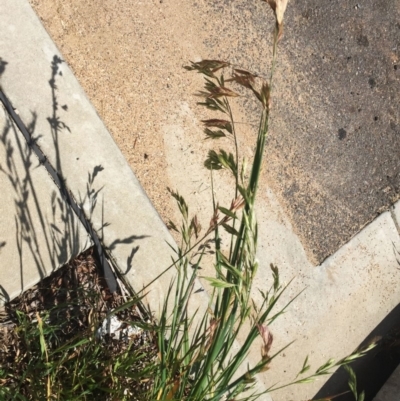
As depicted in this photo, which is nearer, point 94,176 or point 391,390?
point 94,176

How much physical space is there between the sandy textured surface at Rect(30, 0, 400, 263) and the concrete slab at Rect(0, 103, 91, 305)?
492mm

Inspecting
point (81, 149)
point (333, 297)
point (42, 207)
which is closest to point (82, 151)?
point (81, 149)

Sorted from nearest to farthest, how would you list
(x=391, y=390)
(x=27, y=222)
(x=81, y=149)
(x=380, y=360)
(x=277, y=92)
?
(x=27, y=222) < (x=81, y=149) < (x=391, y=390) < (x=277, y=92) < (x=380, y=360)

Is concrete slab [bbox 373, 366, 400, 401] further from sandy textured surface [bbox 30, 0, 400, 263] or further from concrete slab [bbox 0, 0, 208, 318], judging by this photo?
concrete slab [bbox 0, 0, 208, 318]

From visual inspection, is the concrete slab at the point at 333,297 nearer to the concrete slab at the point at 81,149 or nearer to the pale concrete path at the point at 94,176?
the pale concrete path at the point at 94,176

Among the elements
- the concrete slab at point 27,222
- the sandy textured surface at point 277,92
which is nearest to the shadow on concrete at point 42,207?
the concrete slab at point 27,222

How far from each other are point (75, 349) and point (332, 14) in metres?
2.72

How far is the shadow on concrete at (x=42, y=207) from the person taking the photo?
7.97 ft

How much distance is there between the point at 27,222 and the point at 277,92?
5.73 ft

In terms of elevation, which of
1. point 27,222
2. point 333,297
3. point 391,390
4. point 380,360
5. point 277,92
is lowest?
point 391,390

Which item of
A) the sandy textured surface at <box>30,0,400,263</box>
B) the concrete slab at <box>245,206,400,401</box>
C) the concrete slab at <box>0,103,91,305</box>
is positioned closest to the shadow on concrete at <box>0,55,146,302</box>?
the concrete slab at <box>0,103,91,305</box>

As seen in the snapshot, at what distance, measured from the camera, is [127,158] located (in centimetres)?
281

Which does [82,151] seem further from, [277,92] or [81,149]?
[277,92]

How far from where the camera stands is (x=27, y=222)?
8.00 feet
